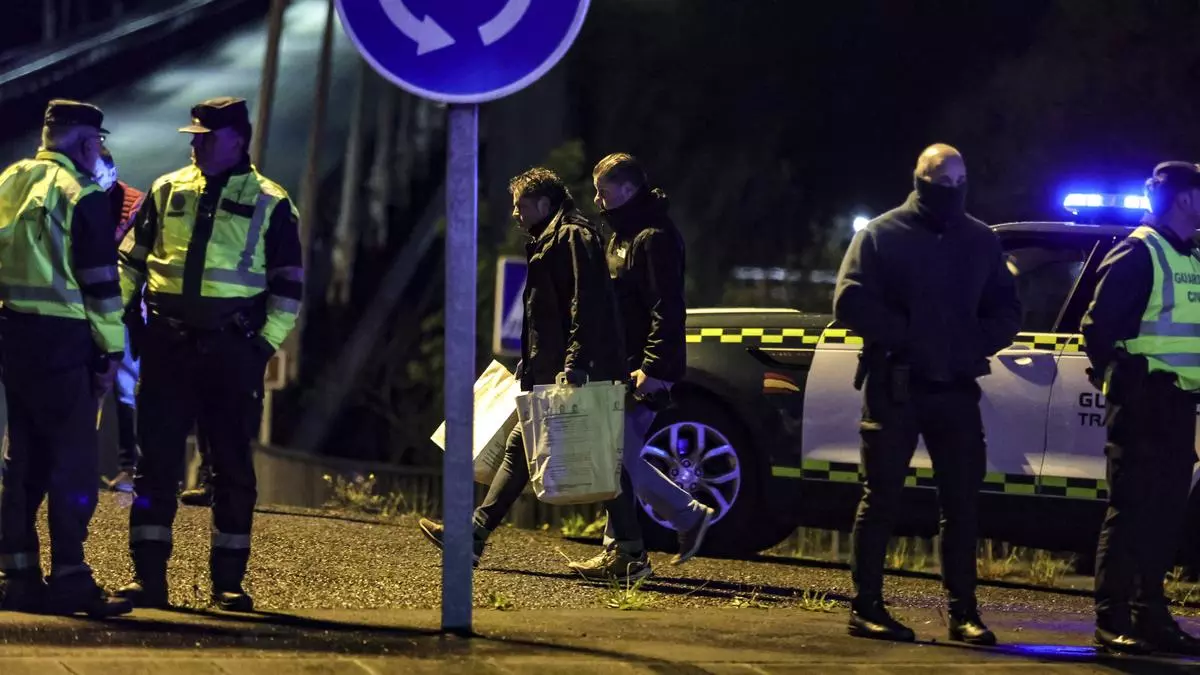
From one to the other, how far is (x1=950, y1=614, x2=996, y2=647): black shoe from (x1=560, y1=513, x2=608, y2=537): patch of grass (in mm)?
3142

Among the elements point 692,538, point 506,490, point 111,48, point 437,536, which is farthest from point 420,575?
point 111,48

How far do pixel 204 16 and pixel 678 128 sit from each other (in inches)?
361

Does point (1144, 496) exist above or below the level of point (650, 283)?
below

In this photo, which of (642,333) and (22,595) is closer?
(22,595)

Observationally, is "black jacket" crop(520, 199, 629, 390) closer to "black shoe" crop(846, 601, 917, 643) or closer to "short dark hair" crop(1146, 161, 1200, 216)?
"black shoe" crop(846, 601, 917, 643)

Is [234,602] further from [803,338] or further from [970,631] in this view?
[803,338]

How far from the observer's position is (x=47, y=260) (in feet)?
19.7

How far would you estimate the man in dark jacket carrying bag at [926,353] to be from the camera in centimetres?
619

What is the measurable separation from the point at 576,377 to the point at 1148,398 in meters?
2.07

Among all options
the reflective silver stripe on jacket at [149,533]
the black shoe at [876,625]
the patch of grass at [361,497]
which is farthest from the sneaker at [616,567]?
the patch of grass at [361,497]

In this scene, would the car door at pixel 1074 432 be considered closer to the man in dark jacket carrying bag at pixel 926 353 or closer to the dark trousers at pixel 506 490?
the man in dark jacket carrying bag at pixel 926 353

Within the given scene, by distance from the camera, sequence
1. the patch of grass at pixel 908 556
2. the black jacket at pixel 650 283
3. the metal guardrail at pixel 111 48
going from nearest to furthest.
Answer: the black jacket at pixel 650 283
the patch of grass at pixel 908 556
the metal guardrail at pixel 111 48

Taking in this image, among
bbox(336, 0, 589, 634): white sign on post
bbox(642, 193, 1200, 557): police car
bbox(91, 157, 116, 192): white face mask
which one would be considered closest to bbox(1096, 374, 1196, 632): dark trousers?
bbox(642, 193, 1200, 557): police car

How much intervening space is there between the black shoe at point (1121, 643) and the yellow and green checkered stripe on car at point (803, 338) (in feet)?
6.31
